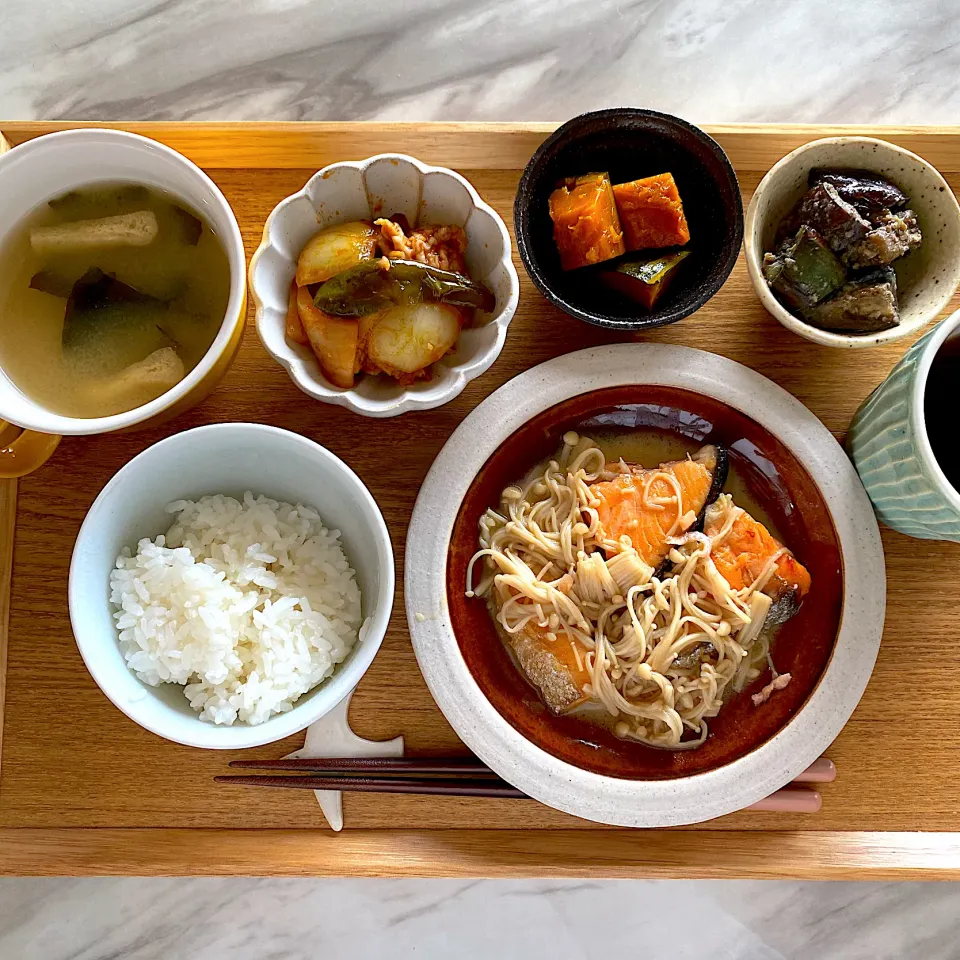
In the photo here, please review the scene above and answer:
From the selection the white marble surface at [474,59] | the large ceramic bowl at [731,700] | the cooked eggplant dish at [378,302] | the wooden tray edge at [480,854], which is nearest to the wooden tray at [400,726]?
the wooden tray edge at [480,854]

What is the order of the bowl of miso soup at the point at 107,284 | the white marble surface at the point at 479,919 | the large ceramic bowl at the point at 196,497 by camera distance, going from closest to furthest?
the large ceramic bowl at the point at 196,497, the bowl of miso soup at the point at 107,284, the white marble surface at the point at 479,919

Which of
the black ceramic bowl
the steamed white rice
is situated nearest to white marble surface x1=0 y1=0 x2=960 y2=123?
the black ceramic bowl

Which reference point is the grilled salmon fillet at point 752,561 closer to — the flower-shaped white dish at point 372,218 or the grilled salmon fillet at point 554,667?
the grilled salmon fillet at point 554,667

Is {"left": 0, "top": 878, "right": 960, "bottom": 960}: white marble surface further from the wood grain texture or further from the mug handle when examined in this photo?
the mug handle

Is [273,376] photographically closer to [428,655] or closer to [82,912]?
[428,655]

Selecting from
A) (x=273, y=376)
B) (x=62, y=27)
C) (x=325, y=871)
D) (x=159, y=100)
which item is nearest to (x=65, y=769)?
(x=325, y=871)

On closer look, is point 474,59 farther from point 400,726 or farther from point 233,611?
point 400,726
